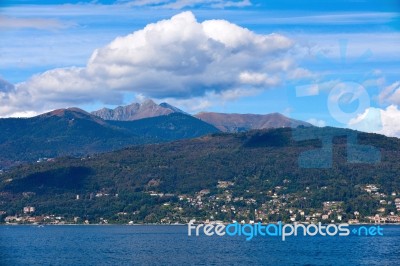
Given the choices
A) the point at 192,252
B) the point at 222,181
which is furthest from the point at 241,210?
the point at 192,252

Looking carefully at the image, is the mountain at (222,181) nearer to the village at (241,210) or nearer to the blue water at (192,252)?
the village at (241,210)

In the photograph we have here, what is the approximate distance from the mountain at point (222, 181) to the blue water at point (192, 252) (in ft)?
102

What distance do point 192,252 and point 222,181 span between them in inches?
3260

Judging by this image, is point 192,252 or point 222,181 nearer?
point 192,252

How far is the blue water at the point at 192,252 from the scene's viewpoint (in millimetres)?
73312

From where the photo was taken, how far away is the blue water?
7331cm

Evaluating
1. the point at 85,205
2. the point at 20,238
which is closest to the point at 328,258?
the point at 20,238

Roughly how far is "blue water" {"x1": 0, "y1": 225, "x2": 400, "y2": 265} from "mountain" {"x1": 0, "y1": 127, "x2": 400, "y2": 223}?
1218 inches

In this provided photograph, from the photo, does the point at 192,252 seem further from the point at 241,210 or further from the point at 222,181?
the point at 222,181

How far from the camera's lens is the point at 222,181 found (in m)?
166

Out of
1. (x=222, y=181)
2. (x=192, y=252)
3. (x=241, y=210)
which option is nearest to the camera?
(x=192, y=252)

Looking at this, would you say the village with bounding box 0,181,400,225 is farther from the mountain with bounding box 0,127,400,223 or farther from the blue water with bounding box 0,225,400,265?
the blue water with bounding box 0,225,400,265

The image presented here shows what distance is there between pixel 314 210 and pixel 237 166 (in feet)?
125

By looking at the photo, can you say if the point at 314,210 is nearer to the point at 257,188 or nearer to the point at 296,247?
the point at 257,188
